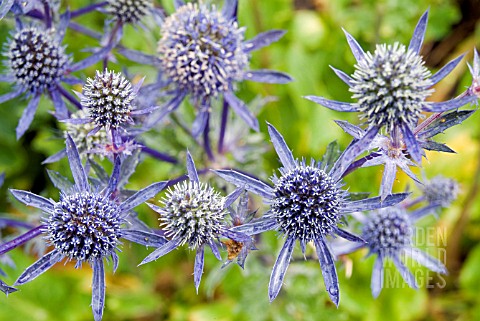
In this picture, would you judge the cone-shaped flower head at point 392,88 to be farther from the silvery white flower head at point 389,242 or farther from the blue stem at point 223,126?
the blue stem at point 223,126

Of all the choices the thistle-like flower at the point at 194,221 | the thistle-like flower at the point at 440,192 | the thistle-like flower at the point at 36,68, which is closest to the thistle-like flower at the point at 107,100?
the thistle-like flower at the point at 194,221

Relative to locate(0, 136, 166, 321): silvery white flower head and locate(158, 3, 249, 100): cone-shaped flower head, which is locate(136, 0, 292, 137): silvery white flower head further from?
locate(0, 136, 166, 321): silvery white flower head

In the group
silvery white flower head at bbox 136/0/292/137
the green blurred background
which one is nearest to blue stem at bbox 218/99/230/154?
silvery white flower head at bbox 136/0/292/137

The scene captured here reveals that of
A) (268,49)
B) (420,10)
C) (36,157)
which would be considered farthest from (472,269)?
(36,157)

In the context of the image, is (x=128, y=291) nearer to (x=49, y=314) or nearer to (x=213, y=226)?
(x=49, y=314)

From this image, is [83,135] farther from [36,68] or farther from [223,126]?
[223,126]

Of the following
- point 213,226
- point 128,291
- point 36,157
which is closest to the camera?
point 213,226

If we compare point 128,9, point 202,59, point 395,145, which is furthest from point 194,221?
point 128,9

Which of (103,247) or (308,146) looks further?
(308,146)
